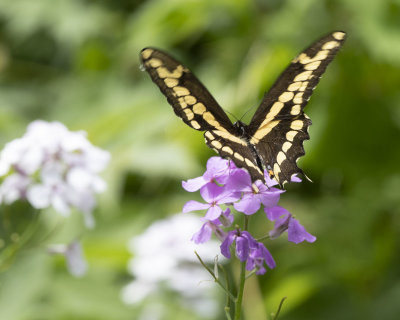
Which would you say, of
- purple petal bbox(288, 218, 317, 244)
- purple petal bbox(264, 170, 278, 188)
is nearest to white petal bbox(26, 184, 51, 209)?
purple petal bbox(264, 170, 278, 188)

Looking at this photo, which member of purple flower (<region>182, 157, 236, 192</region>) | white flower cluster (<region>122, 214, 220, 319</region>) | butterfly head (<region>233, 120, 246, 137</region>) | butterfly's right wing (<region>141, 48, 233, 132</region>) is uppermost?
white flower cluster (<region>122, 214, 220, 319</region>)

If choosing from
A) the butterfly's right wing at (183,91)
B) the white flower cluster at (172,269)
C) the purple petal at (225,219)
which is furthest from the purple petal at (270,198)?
the white flower cluster at (172,269)

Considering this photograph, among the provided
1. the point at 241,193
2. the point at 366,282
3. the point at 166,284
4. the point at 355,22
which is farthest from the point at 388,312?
the point at 241,193

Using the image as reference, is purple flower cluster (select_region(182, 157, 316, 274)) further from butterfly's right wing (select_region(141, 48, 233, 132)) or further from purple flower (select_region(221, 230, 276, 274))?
butterfly's right wing (select_region(141, 48, 233, 132))

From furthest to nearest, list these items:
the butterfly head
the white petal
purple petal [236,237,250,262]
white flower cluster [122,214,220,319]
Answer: white flower cluster [122,214,220,319]
the white petal
the butterfly head
purple petal [236,237,250,262]

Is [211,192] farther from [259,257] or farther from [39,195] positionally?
[39,195]

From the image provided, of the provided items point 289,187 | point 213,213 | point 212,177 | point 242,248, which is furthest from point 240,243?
point 289,187

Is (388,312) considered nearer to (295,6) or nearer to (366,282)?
(366,282)

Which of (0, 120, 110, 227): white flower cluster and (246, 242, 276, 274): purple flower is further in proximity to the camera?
(0, 120, 110, 227): white flower cluster
